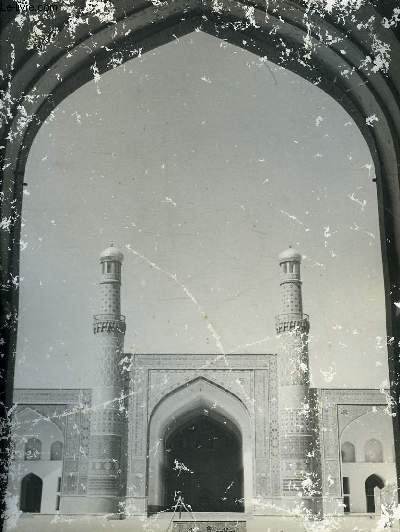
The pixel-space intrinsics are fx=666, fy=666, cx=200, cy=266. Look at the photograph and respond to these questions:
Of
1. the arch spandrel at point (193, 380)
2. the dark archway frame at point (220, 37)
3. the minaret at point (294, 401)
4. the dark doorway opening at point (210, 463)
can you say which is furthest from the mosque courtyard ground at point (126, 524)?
the dark doorway opening at point (210, 463)

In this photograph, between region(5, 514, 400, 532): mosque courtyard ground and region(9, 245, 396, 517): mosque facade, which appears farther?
region(9, 245, 396, 517): mosque facade

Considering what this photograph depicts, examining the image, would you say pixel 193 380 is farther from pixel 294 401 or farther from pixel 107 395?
pixel 107 395

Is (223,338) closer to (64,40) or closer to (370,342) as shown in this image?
(370,342)

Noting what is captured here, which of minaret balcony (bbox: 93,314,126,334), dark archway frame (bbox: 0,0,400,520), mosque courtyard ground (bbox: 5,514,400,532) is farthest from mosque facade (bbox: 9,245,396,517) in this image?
dark archway frame (bbox: 0,0,400,520)

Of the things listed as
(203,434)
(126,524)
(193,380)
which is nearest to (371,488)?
(193,380)

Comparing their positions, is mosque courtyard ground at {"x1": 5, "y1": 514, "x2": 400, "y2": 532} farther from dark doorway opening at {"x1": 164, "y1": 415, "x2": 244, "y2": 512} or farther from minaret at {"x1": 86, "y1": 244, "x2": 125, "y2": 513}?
dark doorway opening at {"x1": 164, "y1": 415, "x2": 244, "y2": 512}

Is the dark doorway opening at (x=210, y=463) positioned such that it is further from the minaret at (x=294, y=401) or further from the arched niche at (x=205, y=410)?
the minaret at (x=294, y=401)
